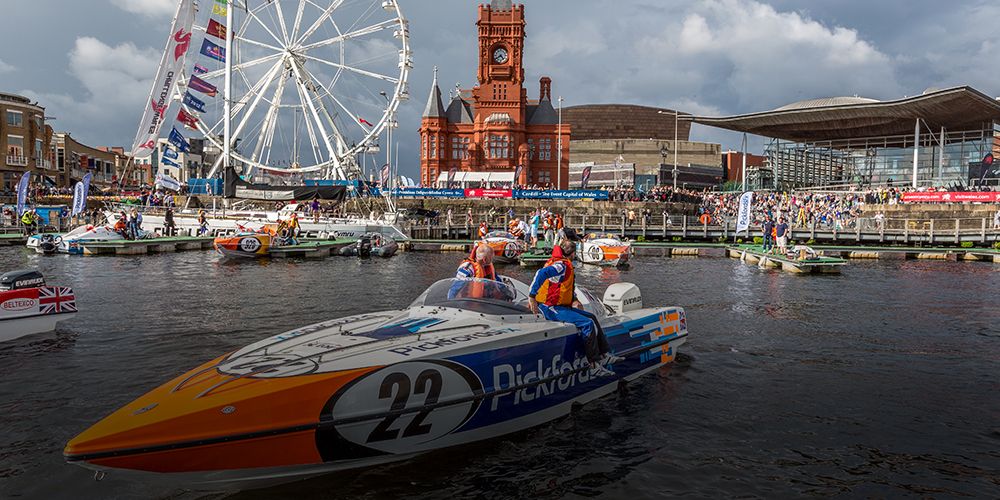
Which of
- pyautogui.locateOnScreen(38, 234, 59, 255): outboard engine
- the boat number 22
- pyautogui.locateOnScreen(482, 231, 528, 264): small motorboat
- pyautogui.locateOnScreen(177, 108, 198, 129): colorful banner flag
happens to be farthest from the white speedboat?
the boat number 22

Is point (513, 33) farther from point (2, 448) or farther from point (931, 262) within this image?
point (2, 448)

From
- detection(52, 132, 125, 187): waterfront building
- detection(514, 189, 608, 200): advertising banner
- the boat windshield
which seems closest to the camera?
the boat windshield

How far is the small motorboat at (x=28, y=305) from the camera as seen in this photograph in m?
10.9

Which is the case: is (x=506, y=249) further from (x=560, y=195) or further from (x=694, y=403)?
(x=560, y=195)

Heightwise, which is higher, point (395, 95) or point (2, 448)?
point (395, 95)

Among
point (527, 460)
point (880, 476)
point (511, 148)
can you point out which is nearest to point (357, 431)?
point (527, 460)

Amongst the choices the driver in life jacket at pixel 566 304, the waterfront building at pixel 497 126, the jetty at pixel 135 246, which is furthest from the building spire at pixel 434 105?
the driver in life jacket at pixel 566 304

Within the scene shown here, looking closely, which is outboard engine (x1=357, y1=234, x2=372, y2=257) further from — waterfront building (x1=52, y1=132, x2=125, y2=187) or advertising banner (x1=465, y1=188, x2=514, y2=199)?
waterfront building (x1=52, y1=132, x2=125, y2=187)

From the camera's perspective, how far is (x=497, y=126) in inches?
2822

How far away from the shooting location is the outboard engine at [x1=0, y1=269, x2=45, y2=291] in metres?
10.9

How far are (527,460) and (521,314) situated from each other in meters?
1.60

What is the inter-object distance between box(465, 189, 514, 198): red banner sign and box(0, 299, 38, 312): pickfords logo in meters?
46.6

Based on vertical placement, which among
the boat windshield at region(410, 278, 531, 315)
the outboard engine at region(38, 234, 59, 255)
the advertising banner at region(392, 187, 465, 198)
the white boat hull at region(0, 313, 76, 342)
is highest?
the advertising banner at region(392, 187, 465, 198)

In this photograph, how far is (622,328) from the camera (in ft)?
28.1
